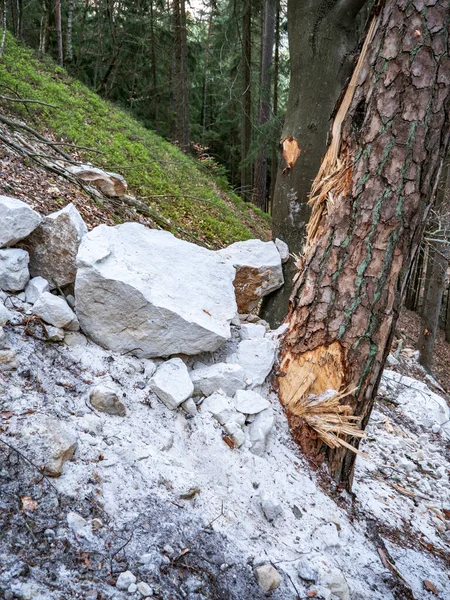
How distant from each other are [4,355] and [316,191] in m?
1.94

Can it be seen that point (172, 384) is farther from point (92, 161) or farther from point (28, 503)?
point (92, 161)

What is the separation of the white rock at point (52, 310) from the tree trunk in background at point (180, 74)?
13.0m

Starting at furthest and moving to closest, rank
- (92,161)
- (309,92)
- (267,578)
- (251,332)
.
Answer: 1. (92,161)
2. (309,92)
3. (251,332)
4. (267,578)

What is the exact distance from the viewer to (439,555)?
2.14 m

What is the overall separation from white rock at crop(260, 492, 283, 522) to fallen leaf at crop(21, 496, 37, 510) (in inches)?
38.1

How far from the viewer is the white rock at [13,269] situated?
6.97 ft

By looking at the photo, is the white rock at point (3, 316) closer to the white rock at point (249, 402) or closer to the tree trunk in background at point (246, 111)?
the white rock at point (249, 402)

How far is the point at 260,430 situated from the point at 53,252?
152 cm

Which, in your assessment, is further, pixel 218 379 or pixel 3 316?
pixel 218 379

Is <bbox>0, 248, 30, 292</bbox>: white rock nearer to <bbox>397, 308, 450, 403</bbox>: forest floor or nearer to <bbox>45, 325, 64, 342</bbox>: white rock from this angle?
<bbox>45, 325, 64, 342</bbox>: white rock

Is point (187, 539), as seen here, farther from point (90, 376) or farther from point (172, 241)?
point (172, 241)

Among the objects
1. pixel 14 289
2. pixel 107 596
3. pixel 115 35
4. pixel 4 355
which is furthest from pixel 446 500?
pixel 115 35

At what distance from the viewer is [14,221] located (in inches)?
84.4

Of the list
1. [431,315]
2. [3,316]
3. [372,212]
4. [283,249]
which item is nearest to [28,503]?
[3,316]
